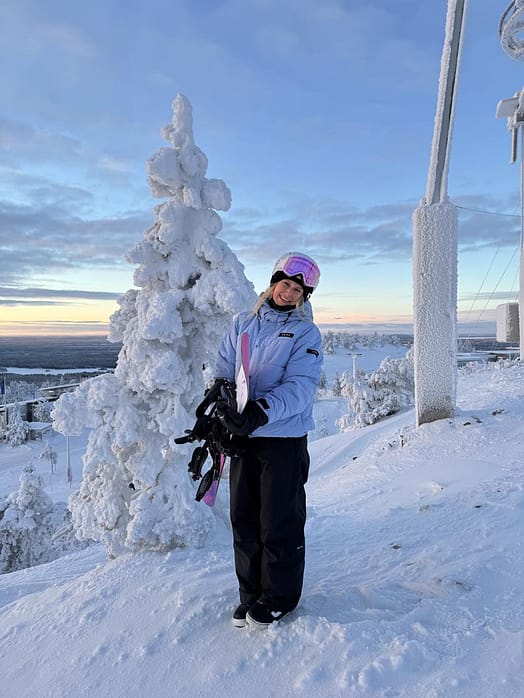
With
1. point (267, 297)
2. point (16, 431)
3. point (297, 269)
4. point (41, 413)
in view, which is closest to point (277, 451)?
point (267, 297)

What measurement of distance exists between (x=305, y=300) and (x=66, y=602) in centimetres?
344

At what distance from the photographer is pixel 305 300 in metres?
3.27

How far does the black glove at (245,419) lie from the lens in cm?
272

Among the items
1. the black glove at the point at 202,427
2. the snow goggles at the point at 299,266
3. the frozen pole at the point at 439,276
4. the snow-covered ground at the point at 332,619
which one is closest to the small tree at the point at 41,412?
the frozen pole at the point at 439,276

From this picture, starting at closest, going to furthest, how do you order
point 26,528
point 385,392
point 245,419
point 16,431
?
point 245,419
point 385,392
point 26,528
point 16,431

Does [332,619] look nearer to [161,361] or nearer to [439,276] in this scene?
[161,361]

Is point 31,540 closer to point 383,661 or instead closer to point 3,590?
point 3,590

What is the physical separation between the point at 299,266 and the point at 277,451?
1.27 metres

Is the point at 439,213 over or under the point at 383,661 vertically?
over

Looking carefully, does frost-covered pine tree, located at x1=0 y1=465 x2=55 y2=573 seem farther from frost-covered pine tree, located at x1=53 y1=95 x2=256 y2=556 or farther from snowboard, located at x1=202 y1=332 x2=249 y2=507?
snowboard, located at x1=202 y1=332 x2=249 y2=507

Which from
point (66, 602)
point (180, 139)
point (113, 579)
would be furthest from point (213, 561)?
point (180, 139)

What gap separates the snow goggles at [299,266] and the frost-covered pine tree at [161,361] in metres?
2.78

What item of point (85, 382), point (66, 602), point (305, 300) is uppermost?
point (305, 300)

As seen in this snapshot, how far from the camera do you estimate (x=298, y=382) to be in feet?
9.71
